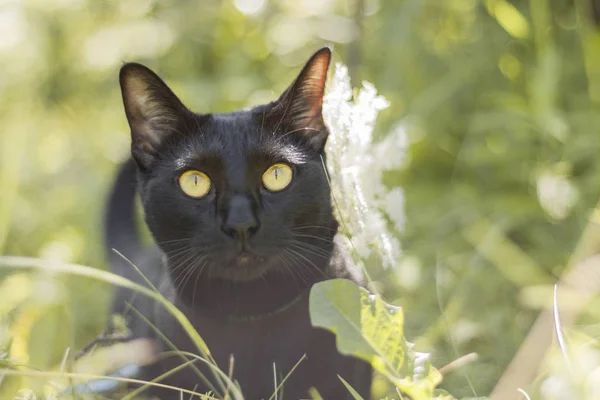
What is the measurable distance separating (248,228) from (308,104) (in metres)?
0.21

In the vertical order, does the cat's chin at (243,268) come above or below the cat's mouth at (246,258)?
below

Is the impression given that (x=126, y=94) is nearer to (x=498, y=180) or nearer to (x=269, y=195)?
(x=269, y=195)

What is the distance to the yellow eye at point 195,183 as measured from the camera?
913 millimetres

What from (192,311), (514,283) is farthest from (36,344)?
(514,283)

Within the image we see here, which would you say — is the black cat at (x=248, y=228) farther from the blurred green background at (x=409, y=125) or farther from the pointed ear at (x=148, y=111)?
the blurred green background at (x=409, y=125)

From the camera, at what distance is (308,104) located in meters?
0.98

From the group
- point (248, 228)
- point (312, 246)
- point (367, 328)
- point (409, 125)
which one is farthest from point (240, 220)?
point (409, 125)

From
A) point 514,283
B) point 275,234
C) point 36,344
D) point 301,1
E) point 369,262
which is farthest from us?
point 301,1

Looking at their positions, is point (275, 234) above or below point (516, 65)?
below

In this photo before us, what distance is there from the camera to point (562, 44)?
197 centimetres

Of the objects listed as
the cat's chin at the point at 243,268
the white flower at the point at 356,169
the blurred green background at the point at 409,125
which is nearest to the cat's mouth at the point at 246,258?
the cat's chin at the point at 243,268

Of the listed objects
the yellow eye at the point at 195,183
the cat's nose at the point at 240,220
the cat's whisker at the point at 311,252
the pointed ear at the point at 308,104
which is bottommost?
the cat's whisker at the point at 311,252

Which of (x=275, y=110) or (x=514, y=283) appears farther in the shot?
(x=514, y=283)

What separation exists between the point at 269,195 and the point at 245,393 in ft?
0.88
